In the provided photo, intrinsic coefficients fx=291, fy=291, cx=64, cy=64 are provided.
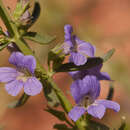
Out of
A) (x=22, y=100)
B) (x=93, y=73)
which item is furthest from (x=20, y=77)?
(x=93, y=73)

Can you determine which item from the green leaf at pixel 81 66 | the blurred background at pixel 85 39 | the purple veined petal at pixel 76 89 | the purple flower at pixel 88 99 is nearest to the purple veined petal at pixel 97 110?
the purple flower at pixel 88 99

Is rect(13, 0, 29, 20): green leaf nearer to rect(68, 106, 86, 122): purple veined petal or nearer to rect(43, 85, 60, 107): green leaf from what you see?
→ rect(43, 85, 60, 107): green leaf

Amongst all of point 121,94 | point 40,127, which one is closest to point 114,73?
point 121,94

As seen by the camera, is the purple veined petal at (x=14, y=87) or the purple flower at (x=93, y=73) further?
the purple flower at (x=93, y=73)

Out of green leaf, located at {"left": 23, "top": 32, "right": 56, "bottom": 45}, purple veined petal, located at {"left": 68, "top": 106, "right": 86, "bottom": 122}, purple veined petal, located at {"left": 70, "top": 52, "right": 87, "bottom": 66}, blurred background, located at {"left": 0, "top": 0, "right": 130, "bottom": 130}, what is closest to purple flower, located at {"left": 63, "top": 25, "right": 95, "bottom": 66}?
purple veined petal, located at {"left": 70, "top": 52, "right": 87, "bottom": 66}

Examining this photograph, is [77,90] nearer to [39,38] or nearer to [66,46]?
[66,46]

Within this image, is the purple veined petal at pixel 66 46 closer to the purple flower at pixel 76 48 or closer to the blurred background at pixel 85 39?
the purple flower at pixel 76 48

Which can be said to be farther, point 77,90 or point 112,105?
point 77,90
